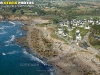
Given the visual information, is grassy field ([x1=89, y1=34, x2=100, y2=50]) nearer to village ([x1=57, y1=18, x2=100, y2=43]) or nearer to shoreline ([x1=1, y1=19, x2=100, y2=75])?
village ([x1=57, y1=18, x2=100, y2=43])

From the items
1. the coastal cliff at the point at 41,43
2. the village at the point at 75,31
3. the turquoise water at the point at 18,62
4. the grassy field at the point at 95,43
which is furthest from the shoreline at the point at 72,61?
the village at the point at 75,31

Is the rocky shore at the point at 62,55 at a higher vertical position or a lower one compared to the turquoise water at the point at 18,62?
higher

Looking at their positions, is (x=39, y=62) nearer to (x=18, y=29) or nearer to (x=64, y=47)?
(x=64, y=47)

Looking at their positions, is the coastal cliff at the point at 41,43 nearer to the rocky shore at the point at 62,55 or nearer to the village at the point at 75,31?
the rocky shore at the point at 62,55

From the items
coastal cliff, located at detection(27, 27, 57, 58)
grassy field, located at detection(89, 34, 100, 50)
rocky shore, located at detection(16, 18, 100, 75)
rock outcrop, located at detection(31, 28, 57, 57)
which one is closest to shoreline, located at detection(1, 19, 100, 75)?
rocky shore, located at detection(16, 18, 100, 75)

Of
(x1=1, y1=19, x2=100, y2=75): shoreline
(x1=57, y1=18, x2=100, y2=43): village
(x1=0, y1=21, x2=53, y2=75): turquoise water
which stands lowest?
(x1=0, y1=21, x2=53, y2=75): turquoise water

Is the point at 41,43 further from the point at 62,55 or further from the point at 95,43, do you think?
the point at 95,43

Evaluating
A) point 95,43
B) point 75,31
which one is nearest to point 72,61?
point 95,43

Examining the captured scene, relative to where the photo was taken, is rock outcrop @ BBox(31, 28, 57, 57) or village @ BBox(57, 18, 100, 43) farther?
village @ BBox(57, 18, 100, 43)
